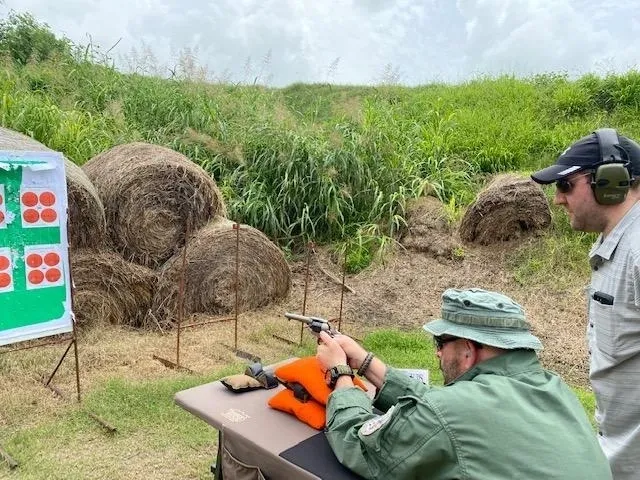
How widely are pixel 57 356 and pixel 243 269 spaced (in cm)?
189

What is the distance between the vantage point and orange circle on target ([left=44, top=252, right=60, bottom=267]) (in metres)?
3.65

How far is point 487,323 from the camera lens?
1630 mm

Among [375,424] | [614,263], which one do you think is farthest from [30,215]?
[614,263]

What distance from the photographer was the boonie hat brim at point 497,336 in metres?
1.60

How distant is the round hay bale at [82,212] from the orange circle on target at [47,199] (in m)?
0.86

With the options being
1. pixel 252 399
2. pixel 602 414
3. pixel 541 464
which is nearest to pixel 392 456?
pixel 541 464

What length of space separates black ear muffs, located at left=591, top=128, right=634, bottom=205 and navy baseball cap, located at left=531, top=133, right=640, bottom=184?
11 millimetres

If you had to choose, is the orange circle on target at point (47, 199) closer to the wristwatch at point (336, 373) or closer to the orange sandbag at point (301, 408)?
the orange sandbag at point (301, 408)

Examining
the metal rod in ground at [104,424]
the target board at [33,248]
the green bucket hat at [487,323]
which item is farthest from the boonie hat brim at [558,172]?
the target board at [33,248]

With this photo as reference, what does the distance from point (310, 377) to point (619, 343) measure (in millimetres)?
1072

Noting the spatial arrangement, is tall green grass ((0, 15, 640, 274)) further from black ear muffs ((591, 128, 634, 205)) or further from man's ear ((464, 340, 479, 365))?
man's ear ((464, 340, 479, 365))

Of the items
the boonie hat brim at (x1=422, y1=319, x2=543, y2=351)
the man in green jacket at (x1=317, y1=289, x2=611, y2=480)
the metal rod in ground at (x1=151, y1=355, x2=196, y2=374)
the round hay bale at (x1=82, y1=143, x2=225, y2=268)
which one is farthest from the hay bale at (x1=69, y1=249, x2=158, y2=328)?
the boonie hat brim at (x1=422, y1=319, x2=543, y2=351)

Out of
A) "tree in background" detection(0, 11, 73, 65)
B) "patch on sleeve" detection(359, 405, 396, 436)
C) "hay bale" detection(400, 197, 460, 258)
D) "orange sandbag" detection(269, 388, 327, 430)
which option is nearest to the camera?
"patch on sleeve" detection(359, 405, 396, 436)

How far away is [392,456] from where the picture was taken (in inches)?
59.1
